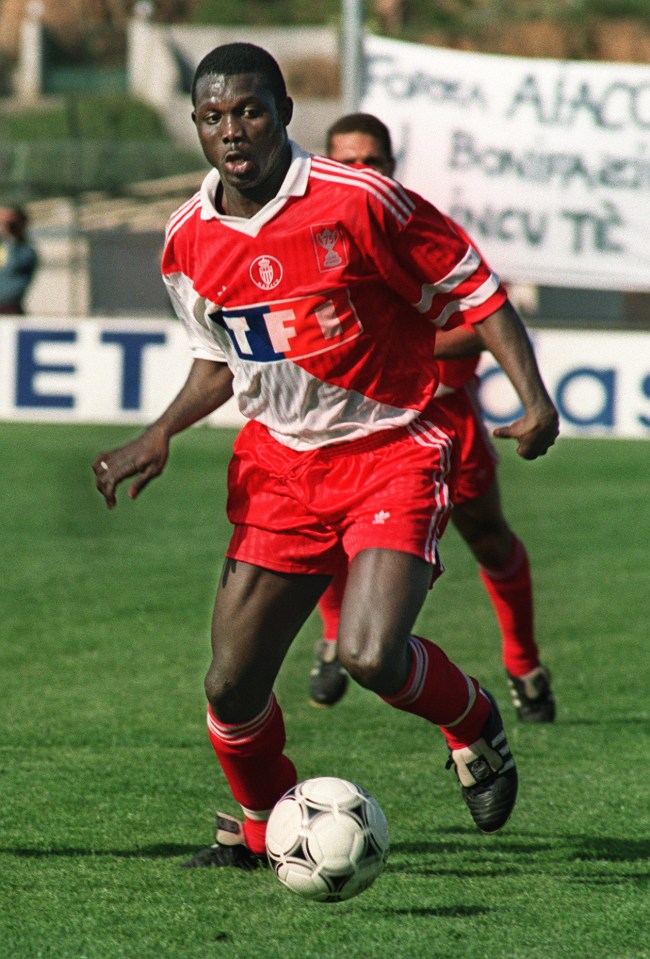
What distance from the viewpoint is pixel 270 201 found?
4.05 meters

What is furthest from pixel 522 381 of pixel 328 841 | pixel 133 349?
pixel 133 349

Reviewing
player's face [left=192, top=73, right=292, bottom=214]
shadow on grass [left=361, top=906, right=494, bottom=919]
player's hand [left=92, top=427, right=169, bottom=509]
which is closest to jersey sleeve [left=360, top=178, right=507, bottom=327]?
player's face [left=192, top=73, right=292, bottom=214]

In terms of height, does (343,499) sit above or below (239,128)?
below

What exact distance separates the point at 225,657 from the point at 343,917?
27.8 inches

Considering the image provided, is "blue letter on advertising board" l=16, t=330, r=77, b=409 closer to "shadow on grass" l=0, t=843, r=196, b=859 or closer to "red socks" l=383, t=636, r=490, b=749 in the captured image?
"shadow on grass" l=0, t=843, r=196, b=859

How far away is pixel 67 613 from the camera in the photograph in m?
7.94

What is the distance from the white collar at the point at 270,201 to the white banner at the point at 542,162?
27.9ft

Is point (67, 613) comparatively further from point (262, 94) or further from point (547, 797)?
point (262, 94)

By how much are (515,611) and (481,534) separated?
12.6 inches

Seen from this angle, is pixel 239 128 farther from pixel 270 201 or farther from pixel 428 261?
pixel 428 261

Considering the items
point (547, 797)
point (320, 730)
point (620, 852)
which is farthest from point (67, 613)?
point (620, 852)


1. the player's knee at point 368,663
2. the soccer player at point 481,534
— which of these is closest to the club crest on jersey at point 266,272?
the player's knee at point 368,663

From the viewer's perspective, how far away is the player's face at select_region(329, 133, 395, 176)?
6047 millimetres

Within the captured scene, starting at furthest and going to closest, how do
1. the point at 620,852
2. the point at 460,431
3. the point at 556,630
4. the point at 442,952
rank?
the point at 556,630 → the point at 460,431 → the point at 620,852 → the point at 442,952
